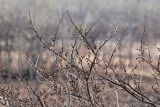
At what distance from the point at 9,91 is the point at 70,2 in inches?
1266

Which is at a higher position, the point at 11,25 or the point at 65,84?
the point at 11,25

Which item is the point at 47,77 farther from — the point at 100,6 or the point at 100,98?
the point at 100,6

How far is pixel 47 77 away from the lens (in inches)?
179

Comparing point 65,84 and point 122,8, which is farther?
point 122,8

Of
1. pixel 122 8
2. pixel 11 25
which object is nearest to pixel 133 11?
pixel 122 8

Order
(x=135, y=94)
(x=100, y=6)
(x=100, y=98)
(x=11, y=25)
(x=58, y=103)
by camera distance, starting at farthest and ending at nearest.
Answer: (x=100, y=6)
(x=11, y=25)
(x=58, y=103)
(x=100, y=98)
(x=135, y=94)

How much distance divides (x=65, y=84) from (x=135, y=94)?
79cm

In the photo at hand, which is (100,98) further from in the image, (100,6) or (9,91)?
(100,6)

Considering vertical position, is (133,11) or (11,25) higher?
(133,11)

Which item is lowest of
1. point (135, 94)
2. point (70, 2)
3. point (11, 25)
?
point (135, 94)

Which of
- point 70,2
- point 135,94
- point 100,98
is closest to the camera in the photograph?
point 135,94

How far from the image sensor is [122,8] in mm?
37281

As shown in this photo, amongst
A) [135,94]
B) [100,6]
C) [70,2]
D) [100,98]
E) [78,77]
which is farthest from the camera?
[100,6]

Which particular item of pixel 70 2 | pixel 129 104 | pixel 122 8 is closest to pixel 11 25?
pixel 70 2
